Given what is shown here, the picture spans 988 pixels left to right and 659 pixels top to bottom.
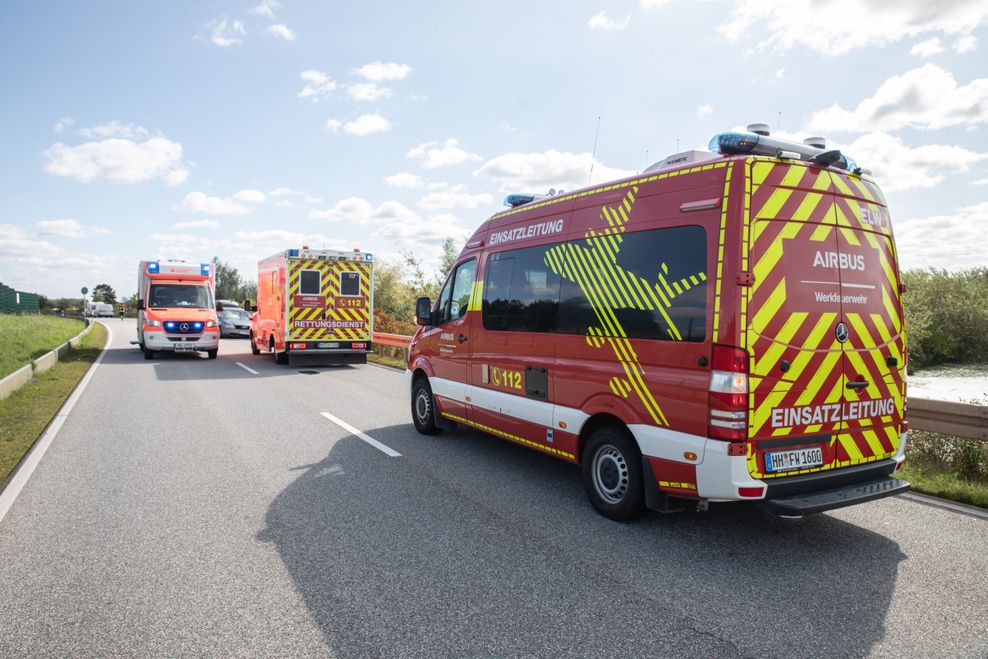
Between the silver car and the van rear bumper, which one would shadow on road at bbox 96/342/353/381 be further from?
the van rear bumper

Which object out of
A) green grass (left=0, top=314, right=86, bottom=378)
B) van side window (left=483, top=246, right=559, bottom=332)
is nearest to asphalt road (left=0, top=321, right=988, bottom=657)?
van side window (left=483, top=246, right=559, bottom=332)

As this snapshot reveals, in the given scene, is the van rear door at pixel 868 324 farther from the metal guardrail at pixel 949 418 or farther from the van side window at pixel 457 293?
the van side window at pixel 457 293

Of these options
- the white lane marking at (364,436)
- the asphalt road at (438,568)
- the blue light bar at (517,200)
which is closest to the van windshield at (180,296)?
the white lane marking at (364,436)

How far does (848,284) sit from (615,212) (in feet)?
5.63

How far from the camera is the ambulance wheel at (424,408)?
7707 mm

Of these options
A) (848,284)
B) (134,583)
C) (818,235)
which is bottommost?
(134,583)

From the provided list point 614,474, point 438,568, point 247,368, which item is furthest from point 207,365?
point 438,568

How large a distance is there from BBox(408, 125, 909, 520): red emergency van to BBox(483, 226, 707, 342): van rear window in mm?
15

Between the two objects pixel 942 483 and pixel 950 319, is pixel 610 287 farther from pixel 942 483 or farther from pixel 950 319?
pixel 950 319

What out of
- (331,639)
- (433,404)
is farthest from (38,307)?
(331,639)

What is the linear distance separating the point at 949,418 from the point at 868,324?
221 centimetres

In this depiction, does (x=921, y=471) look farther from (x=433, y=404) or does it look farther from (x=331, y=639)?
(x=331, y=639)

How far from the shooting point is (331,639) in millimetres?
3029

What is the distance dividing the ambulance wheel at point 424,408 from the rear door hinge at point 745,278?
450cm
